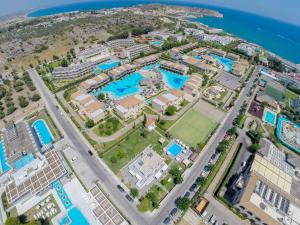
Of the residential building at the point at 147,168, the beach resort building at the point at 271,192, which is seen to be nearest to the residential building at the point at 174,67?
the beach resort building at the point at 271,192

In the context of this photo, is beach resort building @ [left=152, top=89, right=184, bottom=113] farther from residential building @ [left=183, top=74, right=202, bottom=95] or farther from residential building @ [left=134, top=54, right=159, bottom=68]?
residential building @ [left=134, top=54, right=159, bottom=68]

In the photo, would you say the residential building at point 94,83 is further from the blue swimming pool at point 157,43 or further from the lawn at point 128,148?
the blue swimming pool at point 157,43

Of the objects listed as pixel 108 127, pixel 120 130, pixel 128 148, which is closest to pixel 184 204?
pixel 128 148

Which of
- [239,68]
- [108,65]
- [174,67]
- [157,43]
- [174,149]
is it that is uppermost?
[157,43]

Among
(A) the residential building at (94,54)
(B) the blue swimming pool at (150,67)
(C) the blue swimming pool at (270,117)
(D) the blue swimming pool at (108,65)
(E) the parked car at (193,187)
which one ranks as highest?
(A) the residential building at (94,54)

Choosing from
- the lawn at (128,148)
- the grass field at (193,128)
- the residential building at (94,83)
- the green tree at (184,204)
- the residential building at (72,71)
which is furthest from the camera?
the residential building at (72,71)

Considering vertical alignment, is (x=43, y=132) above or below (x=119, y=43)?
below

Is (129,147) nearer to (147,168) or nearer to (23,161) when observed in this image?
(147,168)
